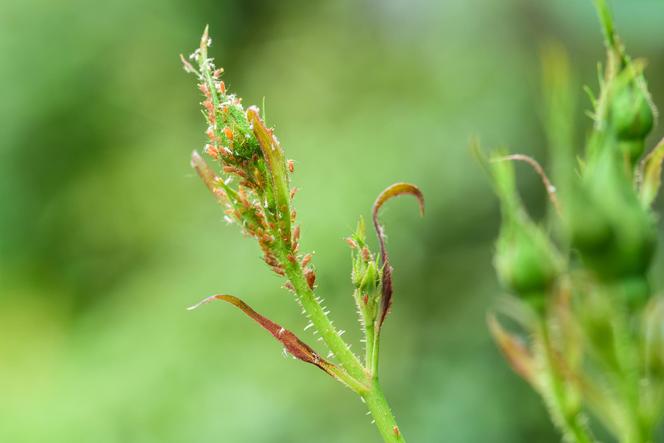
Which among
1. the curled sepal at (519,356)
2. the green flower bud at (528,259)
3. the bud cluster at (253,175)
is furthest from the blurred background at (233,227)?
the green flower bud at (528,259)

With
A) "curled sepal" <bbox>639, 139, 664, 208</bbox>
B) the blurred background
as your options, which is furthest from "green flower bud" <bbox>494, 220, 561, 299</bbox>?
the blurred background

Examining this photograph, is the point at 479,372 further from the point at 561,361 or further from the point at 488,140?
the point at 561,361

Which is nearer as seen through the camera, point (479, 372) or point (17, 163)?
point (479, 372)

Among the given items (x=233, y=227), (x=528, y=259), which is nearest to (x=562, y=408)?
(x=528, y=259)

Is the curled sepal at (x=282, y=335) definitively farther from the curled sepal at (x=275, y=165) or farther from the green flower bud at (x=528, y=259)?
the green flower bud at (x=528, y=259)

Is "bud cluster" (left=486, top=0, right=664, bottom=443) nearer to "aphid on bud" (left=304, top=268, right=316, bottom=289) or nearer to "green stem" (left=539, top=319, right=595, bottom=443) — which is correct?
"green stem" (left=539, top=319, right=595, bottom=443)

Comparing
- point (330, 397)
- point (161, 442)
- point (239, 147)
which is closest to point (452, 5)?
point (330, 397)

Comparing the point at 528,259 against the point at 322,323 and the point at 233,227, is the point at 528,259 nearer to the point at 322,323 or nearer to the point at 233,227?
the point at 322,323
